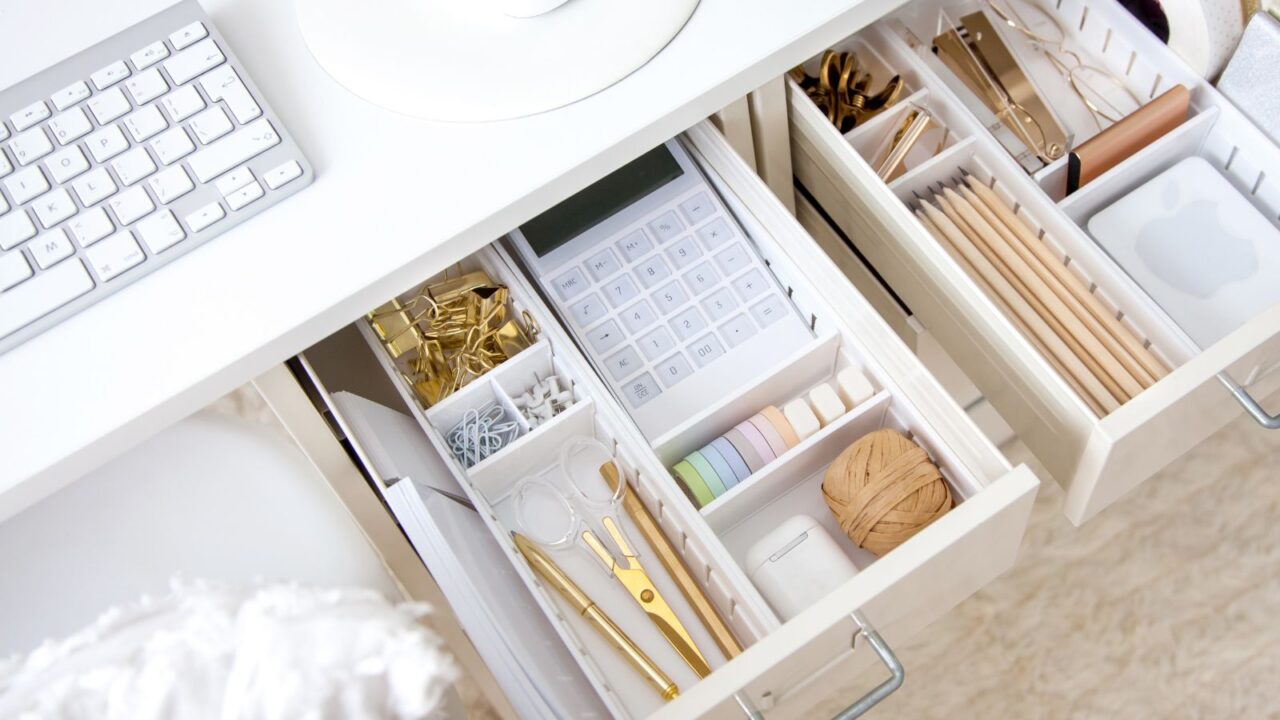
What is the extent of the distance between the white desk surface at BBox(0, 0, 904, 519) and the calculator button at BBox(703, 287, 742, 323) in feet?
0.57

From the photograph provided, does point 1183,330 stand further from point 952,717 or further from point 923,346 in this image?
point 952,717

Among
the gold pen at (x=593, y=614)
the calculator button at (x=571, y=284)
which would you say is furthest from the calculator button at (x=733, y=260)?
the gold pen at (x=593, y=614)

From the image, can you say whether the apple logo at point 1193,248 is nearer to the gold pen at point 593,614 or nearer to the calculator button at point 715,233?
the calculator button at point 715,233

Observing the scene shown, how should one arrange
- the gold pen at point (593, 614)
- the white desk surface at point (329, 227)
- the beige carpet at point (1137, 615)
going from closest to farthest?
the white desk surface at point (329, 227) < the gold pen at point (593, 614) < the beige carpet at point (1137, 615)

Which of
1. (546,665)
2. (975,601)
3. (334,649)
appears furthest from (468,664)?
(334,649)

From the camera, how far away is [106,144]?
70cm

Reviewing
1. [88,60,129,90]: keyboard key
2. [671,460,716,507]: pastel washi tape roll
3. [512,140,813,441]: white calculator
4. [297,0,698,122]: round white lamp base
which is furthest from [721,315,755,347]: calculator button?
[88,60,129,90]: keyboard key

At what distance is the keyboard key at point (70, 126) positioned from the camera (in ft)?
2.31

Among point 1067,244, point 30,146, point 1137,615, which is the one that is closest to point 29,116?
point 30,146

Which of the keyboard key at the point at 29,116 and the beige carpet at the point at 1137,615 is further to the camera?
the beige carpet at the point at 1137,615

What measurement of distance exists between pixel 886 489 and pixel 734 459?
0.11 metres

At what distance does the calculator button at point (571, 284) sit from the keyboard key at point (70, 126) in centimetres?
32

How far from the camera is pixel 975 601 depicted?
3.57 feet

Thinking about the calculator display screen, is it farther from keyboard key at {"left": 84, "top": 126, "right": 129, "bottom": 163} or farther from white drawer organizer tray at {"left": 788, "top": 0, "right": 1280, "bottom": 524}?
keyboard key at {"left": 84, "top": 126, "right": 129, "bottom": 163}
